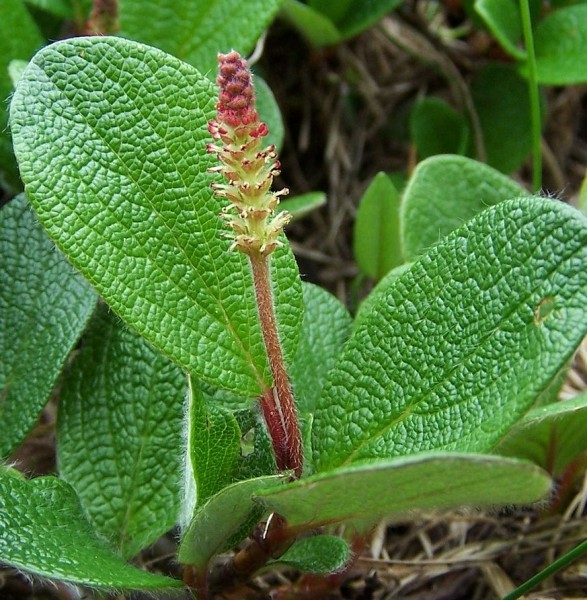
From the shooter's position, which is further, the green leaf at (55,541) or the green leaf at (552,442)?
the green leaf at (552,442)

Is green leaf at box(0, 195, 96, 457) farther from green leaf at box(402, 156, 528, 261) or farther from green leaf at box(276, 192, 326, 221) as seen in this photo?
green leaf at box(402, 156, 528, 261)

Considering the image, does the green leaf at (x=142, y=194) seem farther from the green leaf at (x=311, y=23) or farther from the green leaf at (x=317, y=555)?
the green leaf at (x=311, y=23)

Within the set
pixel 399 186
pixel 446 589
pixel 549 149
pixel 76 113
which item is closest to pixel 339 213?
pixel 399 186

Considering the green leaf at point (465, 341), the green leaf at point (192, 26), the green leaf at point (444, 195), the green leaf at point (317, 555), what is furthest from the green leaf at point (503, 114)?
the green leaf at point (317, 555)

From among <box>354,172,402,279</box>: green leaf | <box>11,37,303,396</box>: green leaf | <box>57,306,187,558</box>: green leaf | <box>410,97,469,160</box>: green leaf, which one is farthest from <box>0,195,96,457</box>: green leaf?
<box>410,97,469,160</box>: green leaf

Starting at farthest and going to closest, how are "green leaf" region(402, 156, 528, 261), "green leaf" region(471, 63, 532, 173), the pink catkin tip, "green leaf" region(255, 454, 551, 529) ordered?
"green leaf" region(471, 63, 532, 173)
"green leaf" region(402, 156, 528, 261)
the pink catkin tip
"green leaf" region(255, 454, 551, 529)
